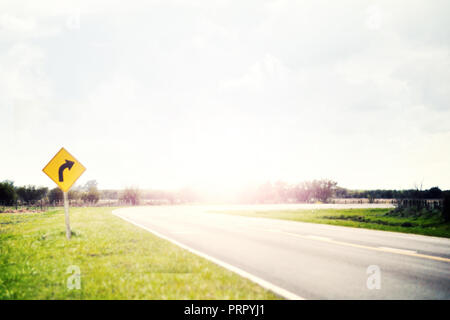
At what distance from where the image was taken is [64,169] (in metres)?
10.1

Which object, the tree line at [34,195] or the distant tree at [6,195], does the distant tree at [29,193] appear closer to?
the tree line at [34,195]

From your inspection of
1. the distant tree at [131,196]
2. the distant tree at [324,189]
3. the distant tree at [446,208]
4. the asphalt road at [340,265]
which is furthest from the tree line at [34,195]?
the distant tree at [446,208]

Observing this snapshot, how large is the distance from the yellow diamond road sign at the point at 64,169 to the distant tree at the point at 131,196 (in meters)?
58.3

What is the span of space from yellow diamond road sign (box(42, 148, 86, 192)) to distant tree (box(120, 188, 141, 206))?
191 feet

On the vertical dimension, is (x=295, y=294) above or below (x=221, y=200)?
above

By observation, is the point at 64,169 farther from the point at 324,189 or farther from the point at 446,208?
the point at 324,189

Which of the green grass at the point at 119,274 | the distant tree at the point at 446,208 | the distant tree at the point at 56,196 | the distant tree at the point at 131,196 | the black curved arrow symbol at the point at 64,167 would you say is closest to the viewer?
the green grass at the point at 119,274

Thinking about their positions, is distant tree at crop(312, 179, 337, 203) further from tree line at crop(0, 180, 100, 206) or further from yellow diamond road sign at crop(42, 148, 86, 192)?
yellow diamond road sign at crop(42, 148, 86, 192)

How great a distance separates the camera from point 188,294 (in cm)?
432

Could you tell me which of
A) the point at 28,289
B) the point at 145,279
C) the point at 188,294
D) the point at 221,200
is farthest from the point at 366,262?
the point at 221,200

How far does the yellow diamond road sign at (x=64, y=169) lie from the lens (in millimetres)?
9906

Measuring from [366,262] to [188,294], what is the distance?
179 inches
